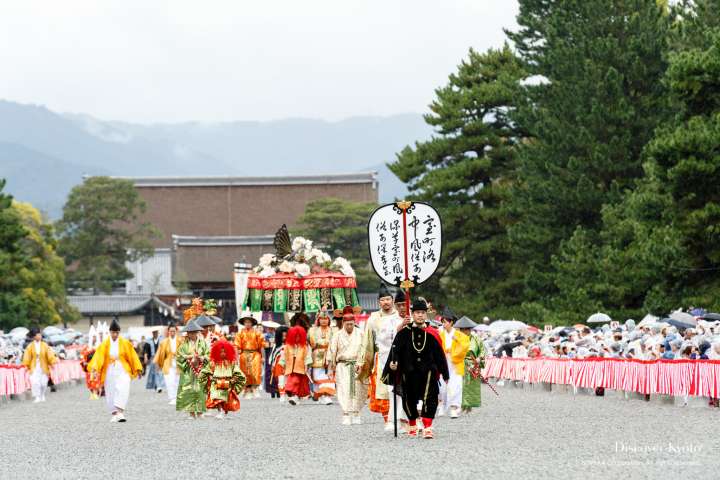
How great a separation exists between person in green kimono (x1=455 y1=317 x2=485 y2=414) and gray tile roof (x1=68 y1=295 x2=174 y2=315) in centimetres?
5147

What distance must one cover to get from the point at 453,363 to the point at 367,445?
19.4 ft

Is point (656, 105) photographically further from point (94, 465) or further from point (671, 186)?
point (94, 465)

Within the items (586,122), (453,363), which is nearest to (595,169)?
(586,122)

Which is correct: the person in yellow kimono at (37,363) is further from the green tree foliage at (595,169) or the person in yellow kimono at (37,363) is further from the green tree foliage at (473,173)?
the green tree foliage at (473,173)

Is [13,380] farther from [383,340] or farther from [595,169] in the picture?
[595,169]

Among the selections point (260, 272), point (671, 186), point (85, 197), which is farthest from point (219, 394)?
point (85, 197)

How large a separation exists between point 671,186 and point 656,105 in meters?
10.7

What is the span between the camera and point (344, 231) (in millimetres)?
62812

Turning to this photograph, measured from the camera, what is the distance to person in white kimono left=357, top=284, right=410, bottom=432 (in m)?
16.3

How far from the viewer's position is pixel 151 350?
130 feet

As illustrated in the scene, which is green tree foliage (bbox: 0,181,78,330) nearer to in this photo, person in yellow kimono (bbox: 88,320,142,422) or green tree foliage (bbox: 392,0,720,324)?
green tree foliage (bbox: 392,0,720,324)

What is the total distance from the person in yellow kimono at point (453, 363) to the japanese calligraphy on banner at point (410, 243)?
1.13m

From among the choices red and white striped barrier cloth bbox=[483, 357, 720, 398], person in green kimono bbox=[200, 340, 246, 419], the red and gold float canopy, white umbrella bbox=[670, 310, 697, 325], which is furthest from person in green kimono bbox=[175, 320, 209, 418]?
white umbrella bbox=[670, 310, 697, 325]

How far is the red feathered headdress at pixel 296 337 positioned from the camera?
79.4 feet
